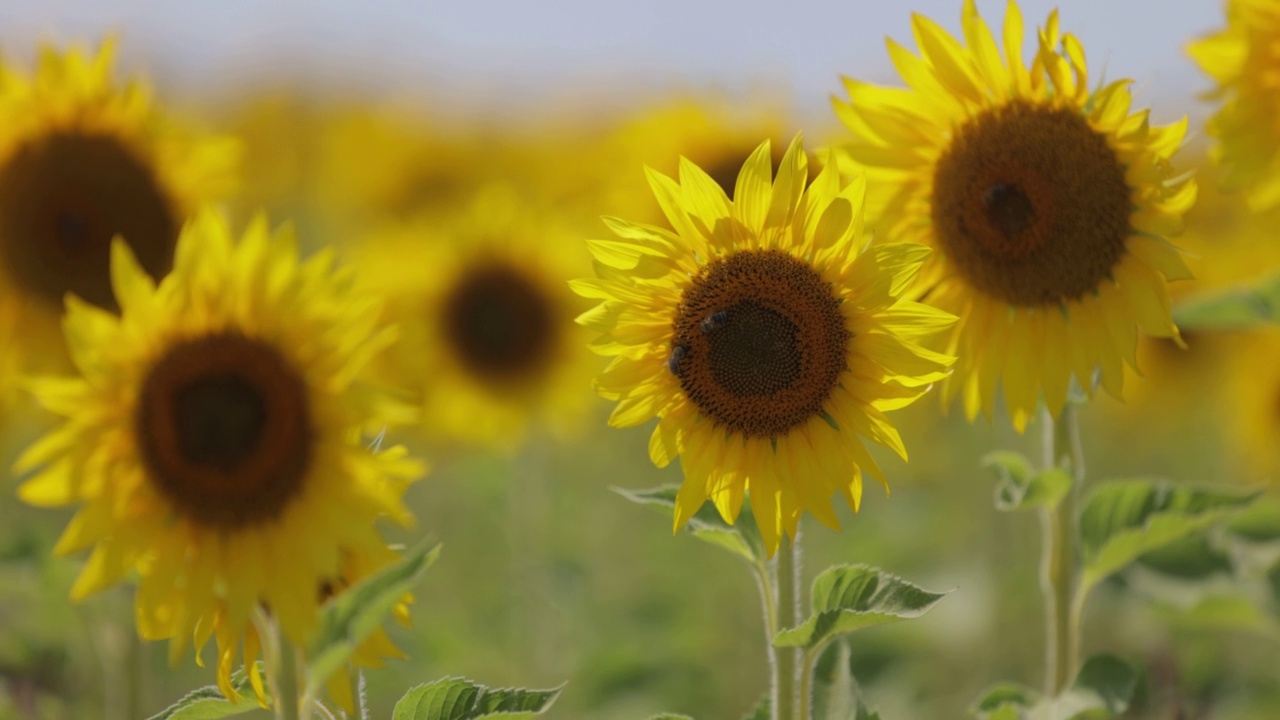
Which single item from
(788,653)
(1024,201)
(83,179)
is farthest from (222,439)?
(83,179)

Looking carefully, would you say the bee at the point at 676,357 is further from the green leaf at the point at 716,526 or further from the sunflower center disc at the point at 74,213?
the sunflower center disc at the point at 74,213

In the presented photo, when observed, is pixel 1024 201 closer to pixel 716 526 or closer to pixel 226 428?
pixel 716 526

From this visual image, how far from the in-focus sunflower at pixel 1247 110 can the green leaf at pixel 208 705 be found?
2424mm

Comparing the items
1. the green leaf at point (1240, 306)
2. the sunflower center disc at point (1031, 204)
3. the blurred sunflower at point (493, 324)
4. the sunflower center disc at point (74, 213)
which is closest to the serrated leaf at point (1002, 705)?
the sunflower center disc at point (1031, 204)

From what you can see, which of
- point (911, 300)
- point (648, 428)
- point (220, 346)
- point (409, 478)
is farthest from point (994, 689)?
point (648, 428)

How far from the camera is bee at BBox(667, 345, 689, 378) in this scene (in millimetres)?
2379

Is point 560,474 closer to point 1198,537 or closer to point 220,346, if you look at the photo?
point 1198,537

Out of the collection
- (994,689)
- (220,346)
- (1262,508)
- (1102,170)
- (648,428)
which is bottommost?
(648,428)

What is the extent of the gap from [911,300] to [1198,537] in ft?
5.18

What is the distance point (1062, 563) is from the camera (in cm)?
275

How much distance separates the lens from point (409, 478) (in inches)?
85.5

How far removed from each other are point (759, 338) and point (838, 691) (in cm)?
72

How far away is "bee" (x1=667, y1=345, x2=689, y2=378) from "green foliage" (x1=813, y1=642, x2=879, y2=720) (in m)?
0.67

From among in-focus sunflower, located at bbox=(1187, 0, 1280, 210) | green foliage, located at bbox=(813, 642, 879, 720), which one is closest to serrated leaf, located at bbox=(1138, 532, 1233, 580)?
in-focus sunflower, located at bbox=(1187, 0, 1280, 210)
